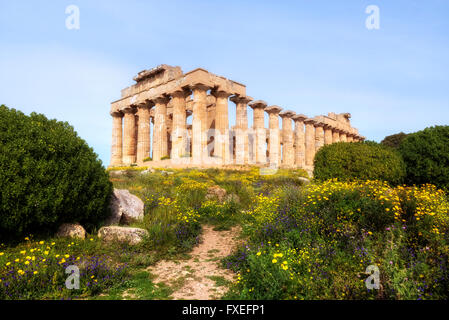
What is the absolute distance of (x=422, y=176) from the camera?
13477 millimetres

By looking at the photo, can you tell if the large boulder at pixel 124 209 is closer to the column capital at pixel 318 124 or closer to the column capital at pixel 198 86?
the column capital at pixel 198 86

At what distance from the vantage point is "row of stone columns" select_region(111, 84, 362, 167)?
968 inches

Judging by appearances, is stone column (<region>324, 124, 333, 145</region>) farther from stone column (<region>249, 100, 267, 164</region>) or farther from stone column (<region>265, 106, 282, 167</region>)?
stone column (<region>249, 100, 267, 164</region>)

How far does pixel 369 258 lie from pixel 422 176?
39.6 feet

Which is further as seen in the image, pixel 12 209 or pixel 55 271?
pixel 12 209

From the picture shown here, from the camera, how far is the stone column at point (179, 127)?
25438mm

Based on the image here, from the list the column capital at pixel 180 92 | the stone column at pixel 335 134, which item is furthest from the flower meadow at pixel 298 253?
the stone column at pixel 335 134

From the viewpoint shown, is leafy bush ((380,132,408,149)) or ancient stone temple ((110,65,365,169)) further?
leafy bush ((380,132,408,149))

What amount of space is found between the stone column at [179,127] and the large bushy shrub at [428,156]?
58.5ft

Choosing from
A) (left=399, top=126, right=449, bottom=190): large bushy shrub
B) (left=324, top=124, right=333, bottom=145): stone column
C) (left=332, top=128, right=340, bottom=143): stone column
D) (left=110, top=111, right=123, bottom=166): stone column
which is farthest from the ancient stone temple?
(left=399, top=126, right=449, bottom=190): large bushy shrub

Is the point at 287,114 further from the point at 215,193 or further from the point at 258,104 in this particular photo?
the point at 215,193
